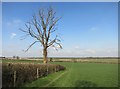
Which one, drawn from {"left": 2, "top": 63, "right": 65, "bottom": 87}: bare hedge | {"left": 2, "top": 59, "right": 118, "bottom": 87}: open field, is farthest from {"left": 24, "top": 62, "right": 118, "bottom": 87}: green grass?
{"left": 2, "top": 63, "right": 65, "bottom": 87}: bare hedge

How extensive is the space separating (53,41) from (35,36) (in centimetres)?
377

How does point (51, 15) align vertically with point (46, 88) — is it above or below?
above

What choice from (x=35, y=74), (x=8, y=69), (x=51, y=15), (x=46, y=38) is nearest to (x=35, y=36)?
(x=46, y=38)

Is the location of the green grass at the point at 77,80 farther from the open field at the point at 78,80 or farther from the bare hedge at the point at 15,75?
the bare hedge at the point at 15,75

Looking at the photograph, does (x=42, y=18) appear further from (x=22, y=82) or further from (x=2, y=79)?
(x=2, y=79)

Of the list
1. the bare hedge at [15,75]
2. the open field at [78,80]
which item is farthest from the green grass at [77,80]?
the bare hedge at [15,75]

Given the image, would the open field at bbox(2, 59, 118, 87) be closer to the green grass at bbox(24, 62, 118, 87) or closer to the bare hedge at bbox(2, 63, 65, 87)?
the green grass at bbox(24, 62, 118, 87)

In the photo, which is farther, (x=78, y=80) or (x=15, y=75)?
(x=78, y=80)

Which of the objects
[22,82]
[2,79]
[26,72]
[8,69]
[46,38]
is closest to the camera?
[2,79]

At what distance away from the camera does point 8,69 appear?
50.9 feet

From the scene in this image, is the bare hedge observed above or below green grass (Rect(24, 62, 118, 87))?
above

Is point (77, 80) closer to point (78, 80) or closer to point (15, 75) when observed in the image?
point (78, 80)

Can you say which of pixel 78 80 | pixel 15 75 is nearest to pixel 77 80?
pixel 78 80

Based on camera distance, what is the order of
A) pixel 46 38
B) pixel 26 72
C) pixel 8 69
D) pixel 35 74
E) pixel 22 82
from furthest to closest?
pixel 46 38, pixel 35 74, pixel 26 72, pixel 22 82, pixel 8 69
